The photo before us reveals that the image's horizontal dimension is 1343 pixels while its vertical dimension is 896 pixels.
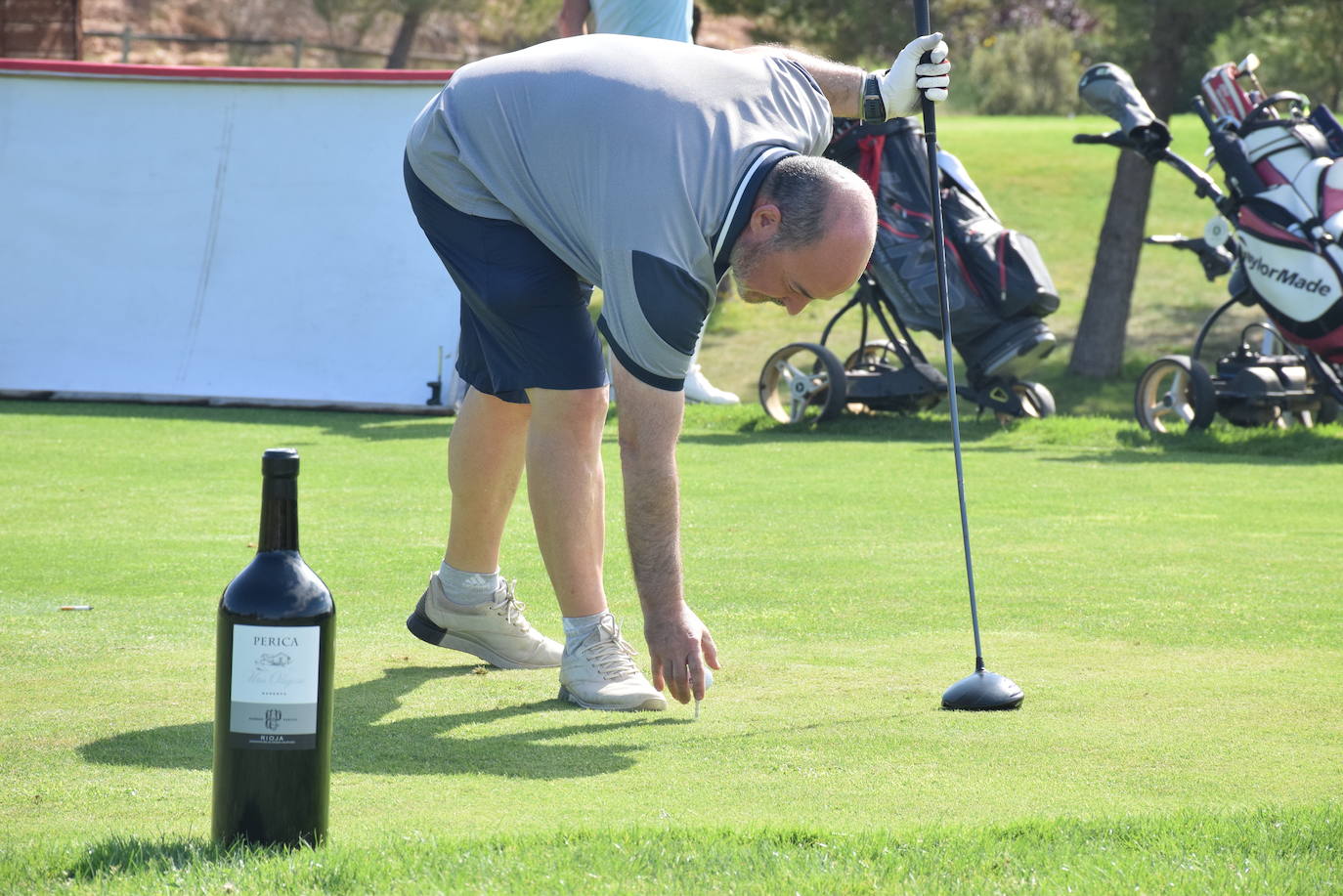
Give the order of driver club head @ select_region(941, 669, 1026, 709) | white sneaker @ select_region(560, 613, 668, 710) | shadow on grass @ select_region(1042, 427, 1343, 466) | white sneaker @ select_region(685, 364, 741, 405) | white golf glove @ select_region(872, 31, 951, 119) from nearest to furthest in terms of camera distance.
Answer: driver club head @ select_region(941, 669, 1026, 709) < white sneaker @ select_region(560, 613, 668, 710) < white golf glove @ select_region(872, 31, 951, 119) < shadow on grass @ select_region(1042, 427, 1343, 466) < white sneaker @ select_region(685, 364, 741, 405)

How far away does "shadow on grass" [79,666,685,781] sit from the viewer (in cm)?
295

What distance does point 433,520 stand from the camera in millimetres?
6277

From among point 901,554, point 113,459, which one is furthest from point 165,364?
point 901,554

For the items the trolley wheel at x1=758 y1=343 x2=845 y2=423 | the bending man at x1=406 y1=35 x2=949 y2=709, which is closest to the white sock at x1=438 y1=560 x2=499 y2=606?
the bending man at x1=406 y1=35 x2=949 y2=709

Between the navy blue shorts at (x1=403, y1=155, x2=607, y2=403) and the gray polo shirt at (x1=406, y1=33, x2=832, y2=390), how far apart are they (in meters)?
0.06

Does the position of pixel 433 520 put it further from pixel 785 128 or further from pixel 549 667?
pixel 785 128

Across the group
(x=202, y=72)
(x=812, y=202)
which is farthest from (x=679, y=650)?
(x=202, y=72)

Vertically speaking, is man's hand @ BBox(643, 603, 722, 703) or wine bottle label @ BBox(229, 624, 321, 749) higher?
wine bottle label @ BBox(229, 624, 321, 749)

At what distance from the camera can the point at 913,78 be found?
13.4 feet

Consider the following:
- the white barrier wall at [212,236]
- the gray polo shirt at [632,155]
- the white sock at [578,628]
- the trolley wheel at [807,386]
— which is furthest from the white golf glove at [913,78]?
the white barrier wall at [212,236]

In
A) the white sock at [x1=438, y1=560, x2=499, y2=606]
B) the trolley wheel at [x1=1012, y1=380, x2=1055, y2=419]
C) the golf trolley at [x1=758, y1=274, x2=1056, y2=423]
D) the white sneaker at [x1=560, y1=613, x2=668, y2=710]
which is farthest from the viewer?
the trolley wheel at [x1=1012, y1=380, x2=1055, y2=419]

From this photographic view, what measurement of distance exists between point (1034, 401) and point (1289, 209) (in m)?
2.07

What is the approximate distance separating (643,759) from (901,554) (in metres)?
2.68

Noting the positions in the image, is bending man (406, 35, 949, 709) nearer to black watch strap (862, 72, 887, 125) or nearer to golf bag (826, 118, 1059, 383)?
black watch strap (862, 72, 887, 125)
